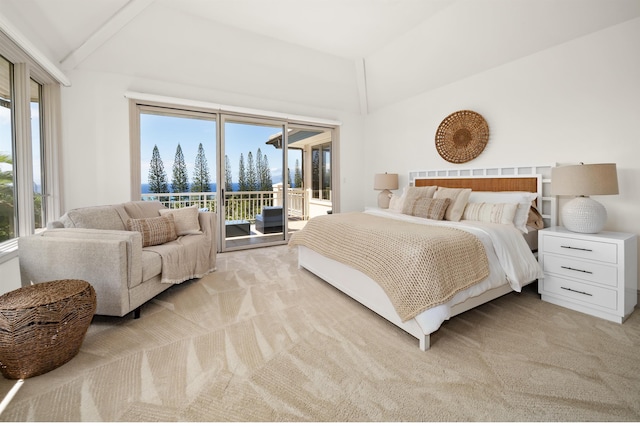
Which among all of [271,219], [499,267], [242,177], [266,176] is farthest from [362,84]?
[499,267]

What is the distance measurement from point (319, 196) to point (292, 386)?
571 centimetres

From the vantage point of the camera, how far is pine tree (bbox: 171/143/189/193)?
4.75m

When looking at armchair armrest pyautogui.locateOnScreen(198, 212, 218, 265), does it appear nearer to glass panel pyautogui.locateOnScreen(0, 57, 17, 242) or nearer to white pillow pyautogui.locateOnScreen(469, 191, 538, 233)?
glass panel pyautogui.locateOnScreen(0, 57, 17, 242)

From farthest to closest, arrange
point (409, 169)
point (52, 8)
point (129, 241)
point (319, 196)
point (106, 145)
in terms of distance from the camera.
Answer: point (319, 196), point (409, 169), point (106, 145), point (52, 8), point (129, 241)

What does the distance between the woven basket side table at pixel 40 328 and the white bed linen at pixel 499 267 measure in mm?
2061

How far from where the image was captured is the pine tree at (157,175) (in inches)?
178

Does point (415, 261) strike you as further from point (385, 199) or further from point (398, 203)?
point (385, 199)

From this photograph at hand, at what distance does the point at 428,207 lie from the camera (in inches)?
125

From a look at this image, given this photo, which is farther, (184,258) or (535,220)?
(535,220)

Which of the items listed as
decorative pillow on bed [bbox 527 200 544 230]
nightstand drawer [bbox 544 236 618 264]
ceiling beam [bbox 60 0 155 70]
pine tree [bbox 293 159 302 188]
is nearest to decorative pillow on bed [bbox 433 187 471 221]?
decorative pillow on bed [bbox 527 200 544 230]

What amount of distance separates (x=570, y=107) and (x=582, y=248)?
155 cm

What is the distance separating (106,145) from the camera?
364 centimetres

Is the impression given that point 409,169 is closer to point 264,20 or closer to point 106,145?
point 264,20

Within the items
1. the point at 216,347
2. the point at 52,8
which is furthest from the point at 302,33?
the point at 216,347
